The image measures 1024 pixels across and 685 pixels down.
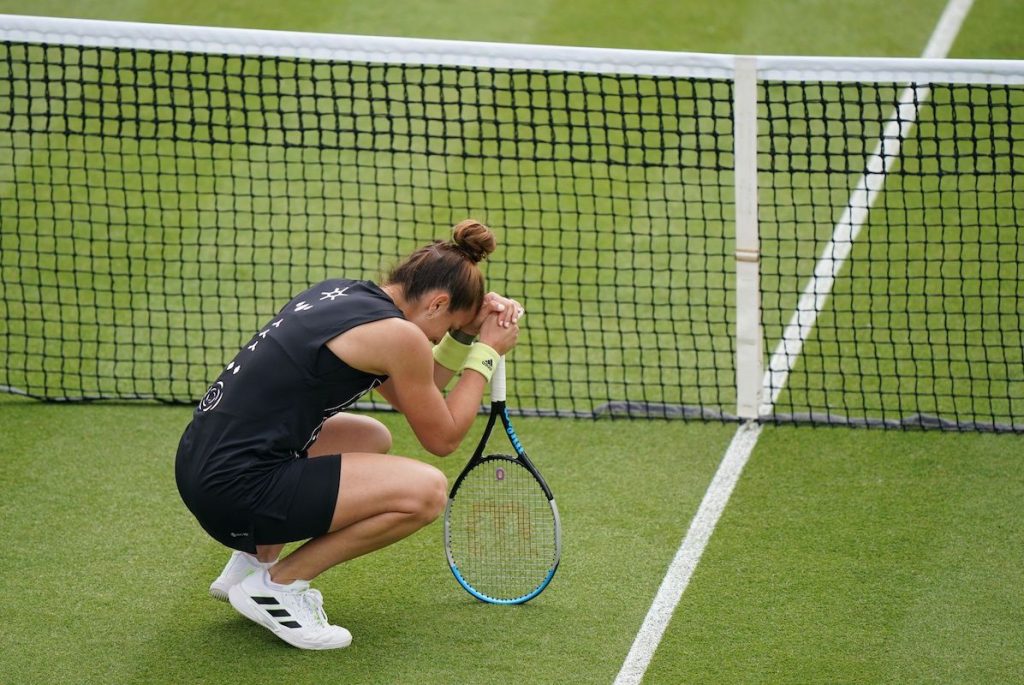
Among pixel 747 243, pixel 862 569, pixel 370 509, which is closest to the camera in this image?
pixel 370 509

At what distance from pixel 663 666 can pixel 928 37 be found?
7400 millimetres

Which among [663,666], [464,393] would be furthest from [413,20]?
[663,666]

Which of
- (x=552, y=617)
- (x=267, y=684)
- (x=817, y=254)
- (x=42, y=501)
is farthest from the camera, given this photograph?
(x=817, y=254)

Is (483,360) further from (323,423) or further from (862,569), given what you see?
(862,569)

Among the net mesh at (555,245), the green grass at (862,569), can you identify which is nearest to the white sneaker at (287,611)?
the green grass at (862,569)

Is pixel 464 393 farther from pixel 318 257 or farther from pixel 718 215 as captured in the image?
pixel 718 215

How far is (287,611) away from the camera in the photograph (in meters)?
4.90

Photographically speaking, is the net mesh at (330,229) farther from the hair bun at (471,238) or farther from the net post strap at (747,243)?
the hair bun at (471,238)

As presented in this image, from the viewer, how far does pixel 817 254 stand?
8203 millimetres

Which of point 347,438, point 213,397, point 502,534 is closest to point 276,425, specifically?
point 213,397

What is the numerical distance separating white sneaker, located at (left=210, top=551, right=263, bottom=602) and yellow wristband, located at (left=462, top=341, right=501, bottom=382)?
114 cm

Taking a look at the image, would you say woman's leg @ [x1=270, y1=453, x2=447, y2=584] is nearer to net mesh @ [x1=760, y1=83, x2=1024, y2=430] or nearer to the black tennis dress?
the black tennis dress

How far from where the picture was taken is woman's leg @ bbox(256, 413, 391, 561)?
5180mm

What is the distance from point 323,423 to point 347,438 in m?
0.22
